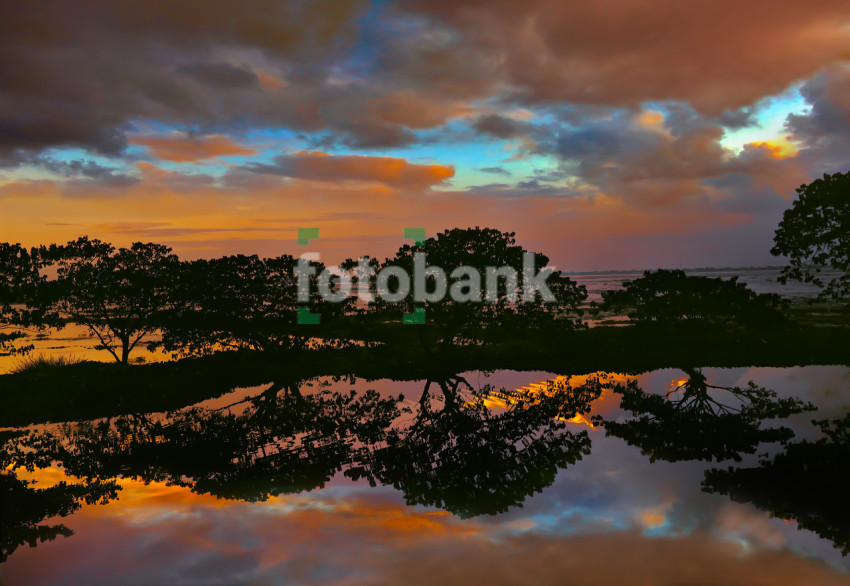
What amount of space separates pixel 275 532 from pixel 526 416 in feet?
44.3

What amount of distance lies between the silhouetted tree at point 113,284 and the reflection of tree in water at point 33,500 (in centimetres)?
1626

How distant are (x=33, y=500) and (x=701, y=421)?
79.6 feet

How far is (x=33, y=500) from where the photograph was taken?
45.4ft

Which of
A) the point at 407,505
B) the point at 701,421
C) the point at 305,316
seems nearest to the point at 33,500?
the point at 407,505

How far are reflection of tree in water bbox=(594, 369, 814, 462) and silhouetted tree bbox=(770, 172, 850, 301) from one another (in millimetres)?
6308

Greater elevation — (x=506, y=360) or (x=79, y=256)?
(x=79, y=256)

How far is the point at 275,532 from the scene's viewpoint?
38.4ft

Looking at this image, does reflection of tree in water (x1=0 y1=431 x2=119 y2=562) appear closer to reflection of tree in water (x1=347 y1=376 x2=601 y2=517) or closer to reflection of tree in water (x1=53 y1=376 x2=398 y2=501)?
reflection of tree in water (x1=53 y1=376 x2=398 y2=501)

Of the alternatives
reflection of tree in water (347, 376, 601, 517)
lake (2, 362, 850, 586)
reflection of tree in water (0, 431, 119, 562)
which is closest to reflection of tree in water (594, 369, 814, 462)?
lake (2, 362, 850, 586)

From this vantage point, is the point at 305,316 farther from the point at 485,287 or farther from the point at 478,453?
the point at 478,453

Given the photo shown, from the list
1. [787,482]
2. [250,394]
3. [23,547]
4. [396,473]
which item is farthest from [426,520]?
[250,394]

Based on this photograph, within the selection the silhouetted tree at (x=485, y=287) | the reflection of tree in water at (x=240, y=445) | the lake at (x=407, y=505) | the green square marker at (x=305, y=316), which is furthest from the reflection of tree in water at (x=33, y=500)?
the silhouetted tree at (x=485, y=287)

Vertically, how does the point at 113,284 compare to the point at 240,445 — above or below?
above

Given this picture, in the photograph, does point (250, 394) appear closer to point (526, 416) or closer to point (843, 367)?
point (526, 416)
